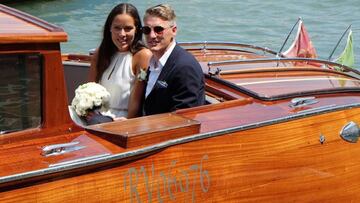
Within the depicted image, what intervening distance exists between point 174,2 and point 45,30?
15.5 m

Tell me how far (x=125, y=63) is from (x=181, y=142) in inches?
35.6

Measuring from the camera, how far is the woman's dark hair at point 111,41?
11.3ft

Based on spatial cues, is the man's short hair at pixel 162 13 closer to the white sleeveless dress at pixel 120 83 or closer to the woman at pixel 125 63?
the woman at pixel 125 63

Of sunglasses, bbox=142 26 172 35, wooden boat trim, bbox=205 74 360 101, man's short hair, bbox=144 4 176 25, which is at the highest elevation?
man's short hair, bbox=144 4 176 25

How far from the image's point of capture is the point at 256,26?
14.3m

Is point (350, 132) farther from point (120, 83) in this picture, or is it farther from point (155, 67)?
point (120, 83)

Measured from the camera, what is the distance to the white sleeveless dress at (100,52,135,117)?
346 centimetres

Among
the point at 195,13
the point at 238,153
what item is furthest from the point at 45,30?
the point at 195,13

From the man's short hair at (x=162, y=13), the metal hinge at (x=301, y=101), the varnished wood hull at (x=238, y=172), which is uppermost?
the man's short hair at (x=162, y=13)

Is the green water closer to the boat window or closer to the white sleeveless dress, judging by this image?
the white sleeveless dress

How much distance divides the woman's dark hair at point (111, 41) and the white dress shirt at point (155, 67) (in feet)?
0.70

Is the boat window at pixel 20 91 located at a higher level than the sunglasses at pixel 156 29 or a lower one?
lower

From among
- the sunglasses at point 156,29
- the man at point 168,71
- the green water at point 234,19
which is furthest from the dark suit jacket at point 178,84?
the green water at point 234,19

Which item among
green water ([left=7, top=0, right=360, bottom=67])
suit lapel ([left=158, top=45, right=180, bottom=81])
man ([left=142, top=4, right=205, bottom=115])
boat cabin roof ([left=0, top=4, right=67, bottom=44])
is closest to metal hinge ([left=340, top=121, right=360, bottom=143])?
man ([left=142, top=4, right=205, bottom=115])
